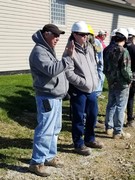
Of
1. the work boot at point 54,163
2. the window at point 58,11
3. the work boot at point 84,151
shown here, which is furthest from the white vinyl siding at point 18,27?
the work boot at point 54,163

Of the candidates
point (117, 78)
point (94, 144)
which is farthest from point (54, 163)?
point (117, 78)

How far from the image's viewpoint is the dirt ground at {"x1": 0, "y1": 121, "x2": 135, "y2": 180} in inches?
173

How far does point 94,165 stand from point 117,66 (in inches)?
69.0

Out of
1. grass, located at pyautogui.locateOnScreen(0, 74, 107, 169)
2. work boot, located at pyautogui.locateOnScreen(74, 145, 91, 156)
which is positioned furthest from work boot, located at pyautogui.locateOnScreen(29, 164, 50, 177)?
work boot, located at pyautogui.locateOnScreen(74, 145, 91, 156)

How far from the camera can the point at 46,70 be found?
13.0 feet

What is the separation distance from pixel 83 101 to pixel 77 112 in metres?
0.18

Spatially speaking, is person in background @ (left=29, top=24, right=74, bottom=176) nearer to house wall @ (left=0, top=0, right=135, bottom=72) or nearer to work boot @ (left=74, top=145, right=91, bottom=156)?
work boot @ (left=74, top=145, right=91, bottom=156)

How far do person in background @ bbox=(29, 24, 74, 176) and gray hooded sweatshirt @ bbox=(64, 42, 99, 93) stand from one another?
0.31 meters

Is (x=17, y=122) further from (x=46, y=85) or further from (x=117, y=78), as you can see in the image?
(x=46, y=85)

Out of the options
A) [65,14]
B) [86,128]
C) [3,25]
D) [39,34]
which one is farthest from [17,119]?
[65,14]

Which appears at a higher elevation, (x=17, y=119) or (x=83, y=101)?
(x=83, y=101)

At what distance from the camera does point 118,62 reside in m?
5.67

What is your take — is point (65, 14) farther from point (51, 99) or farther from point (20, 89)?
point (51, 99)

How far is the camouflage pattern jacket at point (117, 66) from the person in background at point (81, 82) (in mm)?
705
